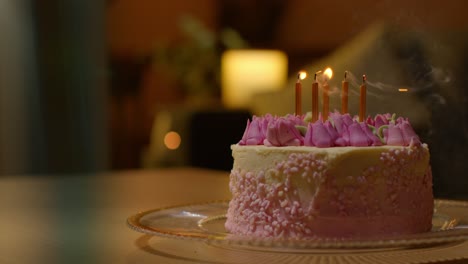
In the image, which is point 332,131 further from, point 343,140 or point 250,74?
point 250,74

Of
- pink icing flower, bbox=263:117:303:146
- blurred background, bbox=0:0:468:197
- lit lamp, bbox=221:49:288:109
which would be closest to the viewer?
pink icing flower, bbox=263:117:303:146

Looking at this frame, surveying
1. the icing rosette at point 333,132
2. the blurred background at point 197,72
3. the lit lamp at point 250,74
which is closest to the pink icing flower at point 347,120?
the icing rosette at point 333,132

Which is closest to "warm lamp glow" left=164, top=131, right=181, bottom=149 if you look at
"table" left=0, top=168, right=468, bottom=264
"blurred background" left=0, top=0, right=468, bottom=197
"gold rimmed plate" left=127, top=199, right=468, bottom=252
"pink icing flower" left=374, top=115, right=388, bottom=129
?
Answer: "blurred background" left=0, top=0, right=468, bottom=197

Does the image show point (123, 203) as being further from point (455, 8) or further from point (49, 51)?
point (49, 51)

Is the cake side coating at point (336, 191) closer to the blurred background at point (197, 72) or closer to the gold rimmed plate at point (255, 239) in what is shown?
the gold rimmed plate at point (255, 239)

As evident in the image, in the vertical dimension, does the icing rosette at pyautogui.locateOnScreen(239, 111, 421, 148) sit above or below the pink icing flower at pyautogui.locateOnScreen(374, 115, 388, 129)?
below

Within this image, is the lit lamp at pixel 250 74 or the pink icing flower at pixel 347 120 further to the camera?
the lit lamp at pixel 250 74

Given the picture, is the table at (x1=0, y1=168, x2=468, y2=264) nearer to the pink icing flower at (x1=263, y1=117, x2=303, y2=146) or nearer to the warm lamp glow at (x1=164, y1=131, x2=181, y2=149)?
the pink icing flower at (x1=263, y1=117, x2=303, y2=146)
